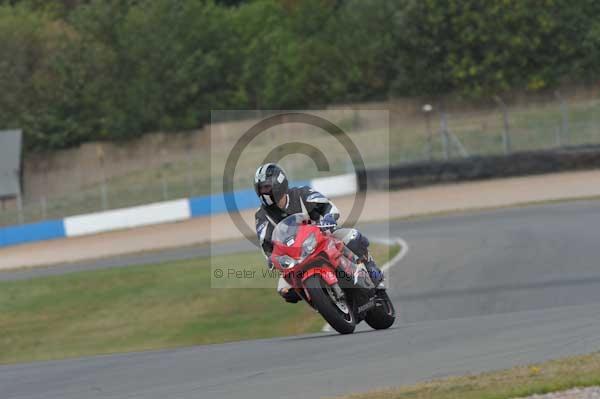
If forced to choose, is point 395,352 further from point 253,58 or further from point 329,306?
point 253,58

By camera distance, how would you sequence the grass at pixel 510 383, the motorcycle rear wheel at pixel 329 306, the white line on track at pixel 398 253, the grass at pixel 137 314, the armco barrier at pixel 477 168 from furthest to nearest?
the armco barrier at pixel 477 168 < the white line on track at pixel 398 253 < the grass at pixel 137 314 < the motorcycle rear wheel at pixel 329 306 < the grass at pixel 510 383

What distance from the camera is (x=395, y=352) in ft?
28.9

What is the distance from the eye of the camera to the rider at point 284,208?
10109mm

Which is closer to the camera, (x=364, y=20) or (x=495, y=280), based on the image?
(x=495, y=280)

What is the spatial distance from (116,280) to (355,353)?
14.2 metres

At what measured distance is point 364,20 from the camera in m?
57.1

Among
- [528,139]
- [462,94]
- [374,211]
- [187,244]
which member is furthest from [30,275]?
[462,94]

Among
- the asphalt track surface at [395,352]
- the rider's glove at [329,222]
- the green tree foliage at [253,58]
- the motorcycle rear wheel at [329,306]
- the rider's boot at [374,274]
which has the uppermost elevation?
the green tree foliage at [253,58]

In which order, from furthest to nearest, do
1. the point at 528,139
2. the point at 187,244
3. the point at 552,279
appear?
the point at 528,139 < the point at 187,244 < the point at 552,279

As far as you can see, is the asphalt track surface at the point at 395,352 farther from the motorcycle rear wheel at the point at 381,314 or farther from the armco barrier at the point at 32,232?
the armco barrier at the point at 32,232

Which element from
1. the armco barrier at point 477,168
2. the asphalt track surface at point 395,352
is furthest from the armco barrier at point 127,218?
the asphalt track surface at point 395,352

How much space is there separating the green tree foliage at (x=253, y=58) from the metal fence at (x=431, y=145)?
1303cm

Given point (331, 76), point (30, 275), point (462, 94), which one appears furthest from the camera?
point (331, 76)

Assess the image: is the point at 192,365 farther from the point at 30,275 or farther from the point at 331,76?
the point at 331,76
